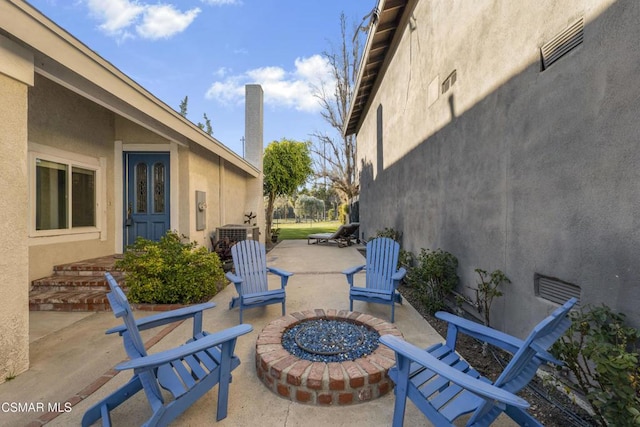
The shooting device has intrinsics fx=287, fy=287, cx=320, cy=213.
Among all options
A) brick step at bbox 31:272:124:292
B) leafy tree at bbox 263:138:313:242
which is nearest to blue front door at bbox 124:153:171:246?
brick step at bbox 31:272:124:292

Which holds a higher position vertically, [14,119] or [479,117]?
[479,117]

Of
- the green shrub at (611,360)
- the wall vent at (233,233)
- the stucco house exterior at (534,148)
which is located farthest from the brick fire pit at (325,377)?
the wall vent at (233,233)

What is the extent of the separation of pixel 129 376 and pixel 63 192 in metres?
3.96

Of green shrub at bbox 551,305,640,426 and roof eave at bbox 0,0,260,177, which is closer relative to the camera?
green shrub at bbox 551,305,640,426

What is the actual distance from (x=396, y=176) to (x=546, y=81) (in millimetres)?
4793

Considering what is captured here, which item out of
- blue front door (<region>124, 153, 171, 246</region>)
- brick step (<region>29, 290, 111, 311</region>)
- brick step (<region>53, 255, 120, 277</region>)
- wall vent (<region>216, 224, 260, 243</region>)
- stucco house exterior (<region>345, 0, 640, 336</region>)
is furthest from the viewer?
wall vent (<region>216, 224, 260, 243</region>)

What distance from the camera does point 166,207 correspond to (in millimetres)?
6027

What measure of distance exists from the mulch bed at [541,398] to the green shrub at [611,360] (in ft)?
1.21

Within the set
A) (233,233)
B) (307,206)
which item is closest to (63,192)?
(233,233)

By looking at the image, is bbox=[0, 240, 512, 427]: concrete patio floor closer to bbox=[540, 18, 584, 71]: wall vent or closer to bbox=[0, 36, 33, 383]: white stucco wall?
bbox=[0, 36, 33, 383]: white stucco wall

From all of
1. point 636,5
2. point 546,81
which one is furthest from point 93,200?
point 636,5

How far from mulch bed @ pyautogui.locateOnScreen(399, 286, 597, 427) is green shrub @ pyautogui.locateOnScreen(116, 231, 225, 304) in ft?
12.1

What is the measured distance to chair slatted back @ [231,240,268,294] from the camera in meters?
4.02

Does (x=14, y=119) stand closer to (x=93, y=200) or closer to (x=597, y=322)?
(x=93, y=200)
